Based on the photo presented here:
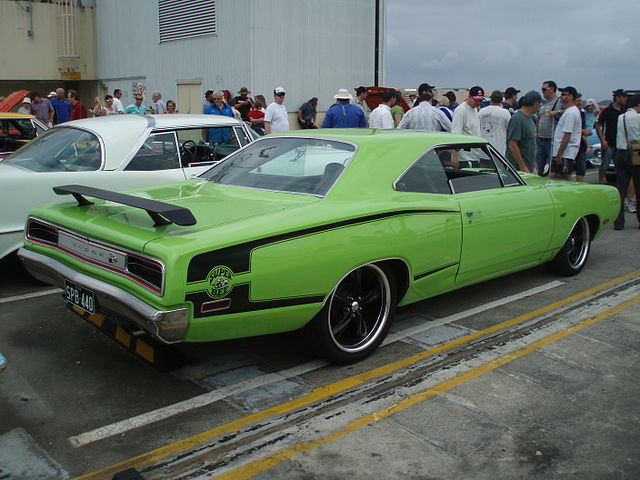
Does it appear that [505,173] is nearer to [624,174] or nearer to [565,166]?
[624,174]

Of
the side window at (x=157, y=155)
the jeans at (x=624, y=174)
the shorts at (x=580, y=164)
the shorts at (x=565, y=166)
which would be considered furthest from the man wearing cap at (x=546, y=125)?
the side window at (x=157, y=155)

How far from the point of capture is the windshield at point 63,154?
607 cm

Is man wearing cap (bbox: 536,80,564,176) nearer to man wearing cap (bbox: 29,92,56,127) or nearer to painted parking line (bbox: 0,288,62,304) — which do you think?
painted parking line (bbox: 0,288,62,304)

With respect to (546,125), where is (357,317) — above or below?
below

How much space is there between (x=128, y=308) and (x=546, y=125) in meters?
8.64

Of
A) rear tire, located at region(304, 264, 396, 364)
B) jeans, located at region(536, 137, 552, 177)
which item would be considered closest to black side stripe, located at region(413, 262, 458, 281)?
rear tire, located at region(304, 264, 396, 364)

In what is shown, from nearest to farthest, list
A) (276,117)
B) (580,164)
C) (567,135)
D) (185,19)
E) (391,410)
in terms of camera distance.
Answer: (391,410), (567,135), (580,164), (276,117), (185,19)

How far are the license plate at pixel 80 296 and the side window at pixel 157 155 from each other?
7.89ft

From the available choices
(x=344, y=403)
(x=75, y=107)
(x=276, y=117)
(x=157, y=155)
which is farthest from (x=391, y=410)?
(x=75, y=107)

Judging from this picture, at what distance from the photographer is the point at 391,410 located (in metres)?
3.68

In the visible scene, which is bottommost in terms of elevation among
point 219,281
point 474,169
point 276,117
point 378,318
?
point 378,318

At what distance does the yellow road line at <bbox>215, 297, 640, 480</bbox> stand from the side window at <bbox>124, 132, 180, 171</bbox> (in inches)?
145

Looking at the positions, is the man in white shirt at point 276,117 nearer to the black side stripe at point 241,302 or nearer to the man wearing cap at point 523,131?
the man wearing cap at point 523,131

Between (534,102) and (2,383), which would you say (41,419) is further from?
(534,102)
